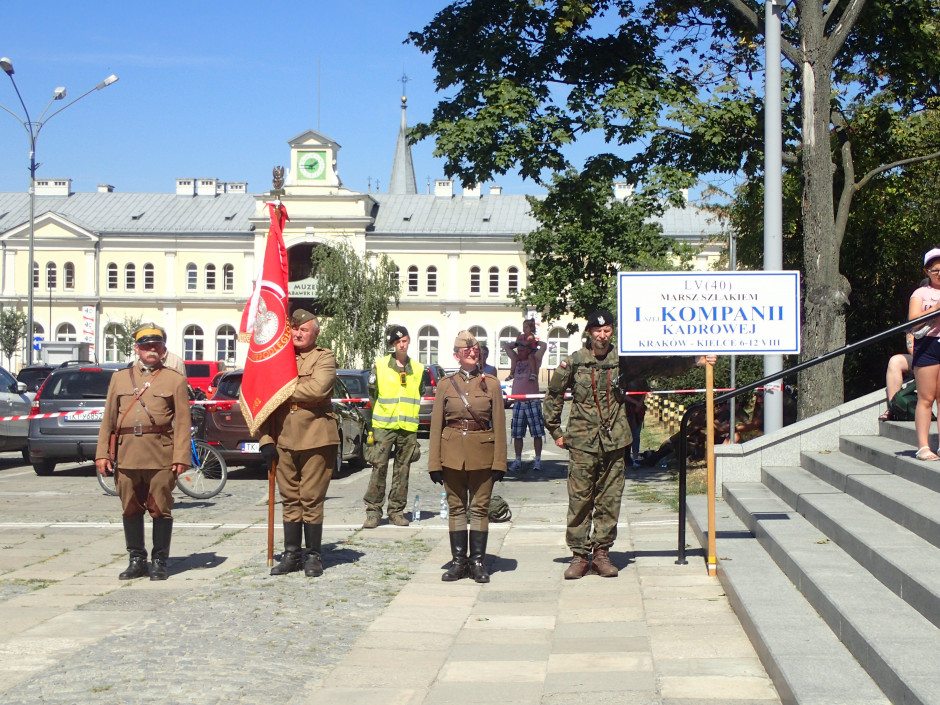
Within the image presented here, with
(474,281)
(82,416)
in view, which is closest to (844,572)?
(82,416)

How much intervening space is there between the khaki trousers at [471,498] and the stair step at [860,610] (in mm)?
1792

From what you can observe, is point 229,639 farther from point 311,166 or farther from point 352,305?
point 311,166

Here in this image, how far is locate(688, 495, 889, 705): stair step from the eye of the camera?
5.08 meters

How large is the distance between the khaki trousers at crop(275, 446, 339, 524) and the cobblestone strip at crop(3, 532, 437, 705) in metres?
0.48

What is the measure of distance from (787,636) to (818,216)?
371 inches

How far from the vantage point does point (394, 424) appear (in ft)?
37.8

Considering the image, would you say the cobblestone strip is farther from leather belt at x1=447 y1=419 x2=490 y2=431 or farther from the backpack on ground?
the backpack on ground

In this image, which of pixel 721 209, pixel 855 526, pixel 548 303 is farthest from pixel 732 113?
pixel 548 303

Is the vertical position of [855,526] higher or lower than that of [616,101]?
lower

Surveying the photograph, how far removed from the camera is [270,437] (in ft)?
29.6

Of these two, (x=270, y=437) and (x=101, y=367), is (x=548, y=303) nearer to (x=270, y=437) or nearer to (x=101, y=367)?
(x=101, y=367)

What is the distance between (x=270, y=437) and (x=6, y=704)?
3.77 meters

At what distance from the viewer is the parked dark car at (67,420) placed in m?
17.2

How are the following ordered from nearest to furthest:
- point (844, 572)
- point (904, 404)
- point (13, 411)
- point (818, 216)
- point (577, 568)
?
point (844, 572) → point (577, 568) → point (904, 404) → point (818, 216) → point (13, 411)
